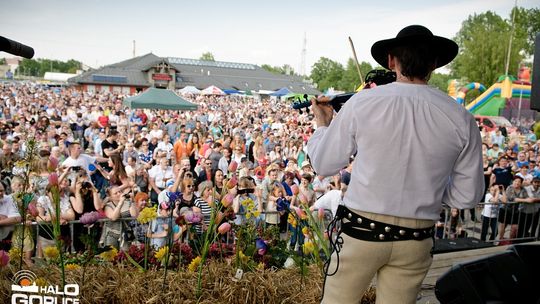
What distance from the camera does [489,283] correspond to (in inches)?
95.3

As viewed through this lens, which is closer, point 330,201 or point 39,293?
point 39,293

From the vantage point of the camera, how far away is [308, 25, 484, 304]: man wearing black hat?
1.80m

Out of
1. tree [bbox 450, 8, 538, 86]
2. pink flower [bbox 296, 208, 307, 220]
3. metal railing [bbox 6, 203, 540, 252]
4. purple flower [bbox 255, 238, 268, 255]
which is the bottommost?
metal railing [bbox 6, 203, 540, 252]

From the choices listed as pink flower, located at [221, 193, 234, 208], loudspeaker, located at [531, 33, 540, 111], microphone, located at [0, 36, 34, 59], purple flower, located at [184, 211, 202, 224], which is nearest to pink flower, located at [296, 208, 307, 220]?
pink flower, located at [221, 193, 234, 208]

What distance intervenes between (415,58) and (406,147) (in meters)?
0.39

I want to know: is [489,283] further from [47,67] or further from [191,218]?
[47,67]

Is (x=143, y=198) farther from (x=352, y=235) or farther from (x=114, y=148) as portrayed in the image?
(x=114, y=148)

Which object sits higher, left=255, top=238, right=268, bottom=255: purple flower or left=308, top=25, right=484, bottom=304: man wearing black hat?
left=308, top=25, right=484, bottom=304: man wearing black hat

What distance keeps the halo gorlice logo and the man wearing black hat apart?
1644 millimetres

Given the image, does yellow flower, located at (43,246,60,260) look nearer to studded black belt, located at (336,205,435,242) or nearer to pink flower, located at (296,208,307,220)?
pink flower, located at (296,208,307,220)

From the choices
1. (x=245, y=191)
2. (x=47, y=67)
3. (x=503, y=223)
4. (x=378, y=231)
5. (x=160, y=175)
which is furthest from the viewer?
(x=47, y=67)

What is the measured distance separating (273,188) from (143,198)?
2771 mm

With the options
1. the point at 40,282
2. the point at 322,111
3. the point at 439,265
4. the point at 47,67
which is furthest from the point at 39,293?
the point at 47,67

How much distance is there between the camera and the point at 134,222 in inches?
194
